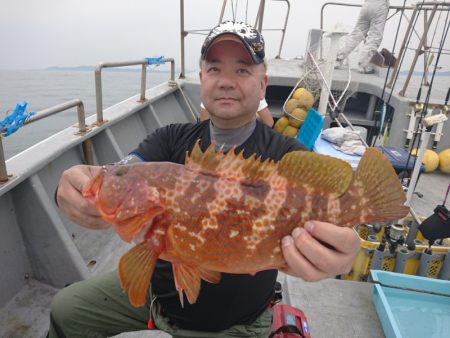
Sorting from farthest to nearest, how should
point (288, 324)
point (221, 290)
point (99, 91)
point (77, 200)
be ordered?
point (99, 91)
point (288, 324)
point (221, 290)
point (77, 200)

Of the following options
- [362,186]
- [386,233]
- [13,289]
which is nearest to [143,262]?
[362,186]

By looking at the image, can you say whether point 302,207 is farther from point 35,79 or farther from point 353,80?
point 35,79

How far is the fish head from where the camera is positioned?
149cm

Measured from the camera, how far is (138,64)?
532cm

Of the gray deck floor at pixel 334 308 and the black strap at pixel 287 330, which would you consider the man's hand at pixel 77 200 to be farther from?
the gray deck floor at pixel 334 308

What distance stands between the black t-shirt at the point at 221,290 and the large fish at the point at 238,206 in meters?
0.47

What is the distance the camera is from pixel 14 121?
266 cm

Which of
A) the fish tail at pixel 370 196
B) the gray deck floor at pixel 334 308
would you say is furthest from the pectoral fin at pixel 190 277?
the gray deck floor at pixel 334 308

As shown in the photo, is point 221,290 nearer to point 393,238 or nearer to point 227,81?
point 227,81

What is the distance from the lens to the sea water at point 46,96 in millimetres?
6020

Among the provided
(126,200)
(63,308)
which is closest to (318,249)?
(126,200)

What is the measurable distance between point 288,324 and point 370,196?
118cm

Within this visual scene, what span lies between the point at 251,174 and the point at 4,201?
2487 millimetres

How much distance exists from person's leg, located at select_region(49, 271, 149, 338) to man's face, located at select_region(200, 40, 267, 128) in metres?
1.39
